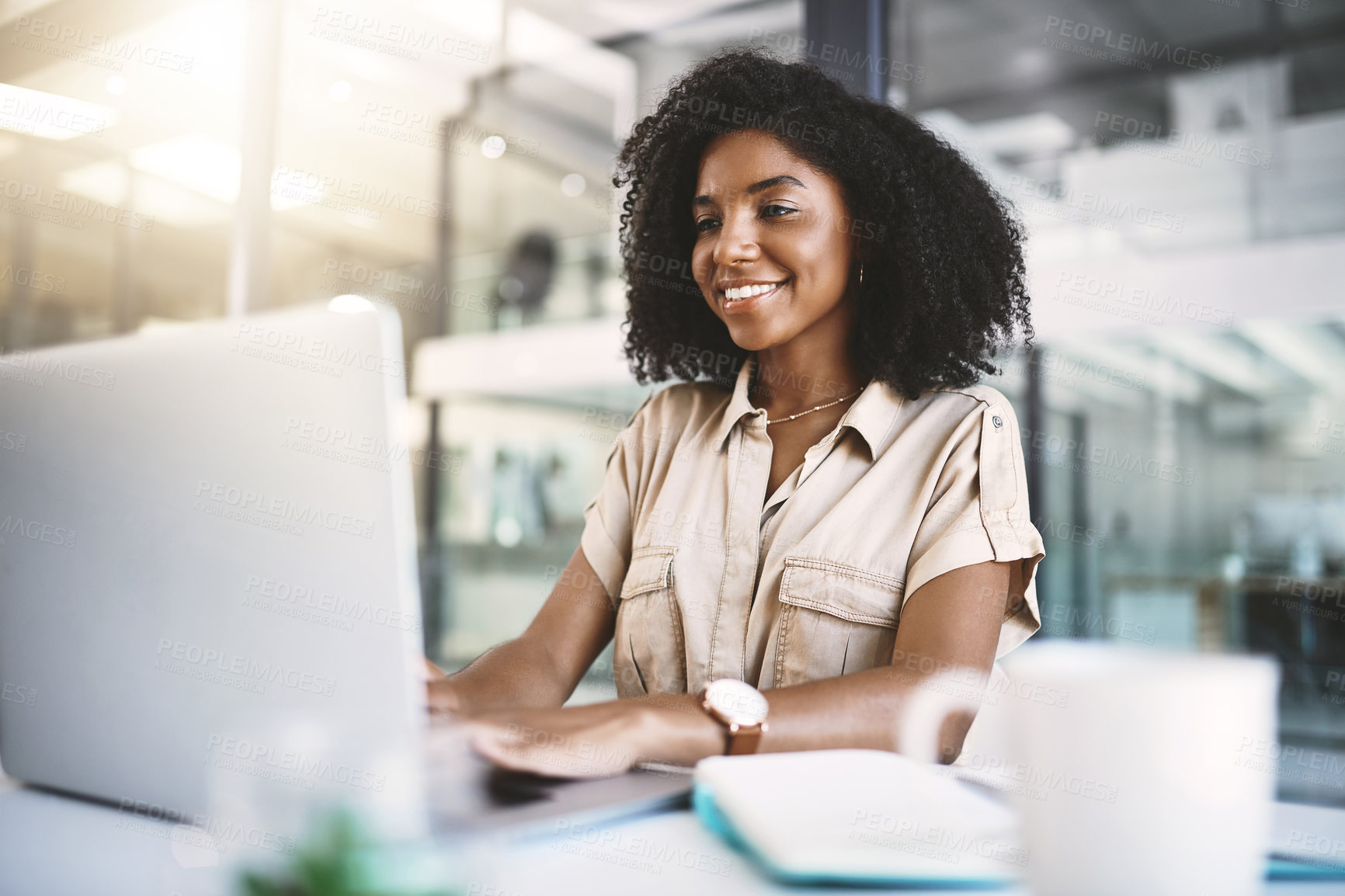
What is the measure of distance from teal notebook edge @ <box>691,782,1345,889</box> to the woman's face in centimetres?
92

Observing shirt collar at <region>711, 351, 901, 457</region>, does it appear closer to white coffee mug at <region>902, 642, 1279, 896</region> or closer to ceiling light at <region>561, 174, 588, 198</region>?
white coffee mug at <region>902, 642, 1279, 896</region>

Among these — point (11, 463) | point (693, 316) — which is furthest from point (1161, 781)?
point (693, 316)

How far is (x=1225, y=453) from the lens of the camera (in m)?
3.08

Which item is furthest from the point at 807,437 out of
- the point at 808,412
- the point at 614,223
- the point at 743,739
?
Result: the point at 614,223

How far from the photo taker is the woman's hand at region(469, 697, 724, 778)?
2.41 ft

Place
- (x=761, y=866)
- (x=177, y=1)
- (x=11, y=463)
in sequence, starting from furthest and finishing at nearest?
(x=177, y=1)
(x=11, y=463)
(x=761, y=866)

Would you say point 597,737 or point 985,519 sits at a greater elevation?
point 985,519

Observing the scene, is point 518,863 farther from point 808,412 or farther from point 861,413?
point 808,412

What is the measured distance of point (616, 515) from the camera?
1.52 metres

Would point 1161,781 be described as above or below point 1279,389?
below

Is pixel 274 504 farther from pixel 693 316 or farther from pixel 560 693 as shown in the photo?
pixel 693 316

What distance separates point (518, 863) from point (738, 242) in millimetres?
1021

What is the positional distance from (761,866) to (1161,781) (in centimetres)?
24

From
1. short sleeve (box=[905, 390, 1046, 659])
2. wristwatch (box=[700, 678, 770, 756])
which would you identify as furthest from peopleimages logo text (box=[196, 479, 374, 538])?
short sleeve (box=[905, 390, 1046, 659])
